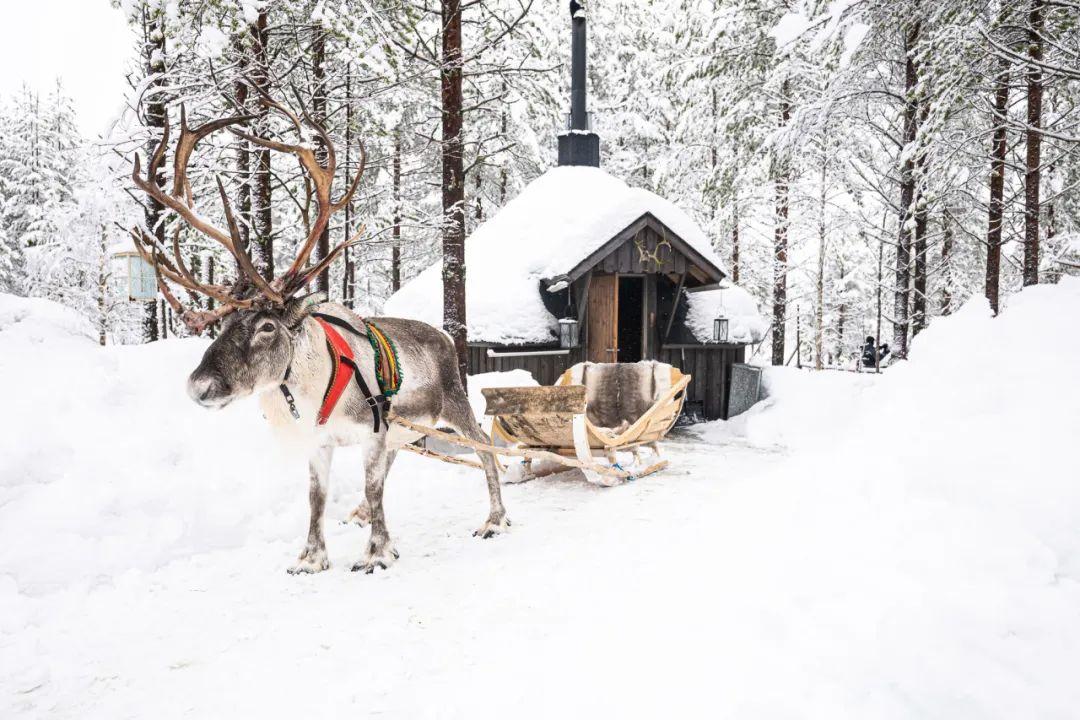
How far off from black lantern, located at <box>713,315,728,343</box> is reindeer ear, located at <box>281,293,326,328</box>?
11538 millimetres

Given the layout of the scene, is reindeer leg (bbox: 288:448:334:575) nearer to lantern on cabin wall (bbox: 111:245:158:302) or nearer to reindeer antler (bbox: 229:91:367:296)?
reindeer antler (bbox: 229:91:367:296)

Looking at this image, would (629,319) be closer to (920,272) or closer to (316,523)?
(920,272)

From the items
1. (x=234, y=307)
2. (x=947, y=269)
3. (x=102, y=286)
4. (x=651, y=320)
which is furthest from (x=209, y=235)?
(x=947, y=269)

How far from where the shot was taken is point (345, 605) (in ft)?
11.0

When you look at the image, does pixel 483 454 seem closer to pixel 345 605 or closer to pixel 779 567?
pixel 345 605

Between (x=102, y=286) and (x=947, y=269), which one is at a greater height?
(x=947, y=269)

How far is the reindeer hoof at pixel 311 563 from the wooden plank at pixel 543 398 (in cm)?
250

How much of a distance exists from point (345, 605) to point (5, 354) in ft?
15.5

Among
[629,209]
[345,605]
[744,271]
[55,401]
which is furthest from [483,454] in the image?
[744,271]

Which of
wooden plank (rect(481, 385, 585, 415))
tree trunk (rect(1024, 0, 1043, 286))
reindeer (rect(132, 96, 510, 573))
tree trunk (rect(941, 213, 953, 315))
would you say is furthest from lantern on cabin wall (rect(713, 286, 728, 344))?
reindeer (rect(132, 96, 510, 573))

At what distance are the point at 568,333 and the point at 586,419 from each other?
604 cm

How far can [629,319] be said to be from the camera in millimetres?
16828

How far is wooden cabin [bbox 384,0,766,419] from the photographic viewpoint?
12.0 metres

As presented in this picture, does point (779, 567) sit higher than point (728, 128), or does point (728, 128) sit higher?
point (728, 128)
